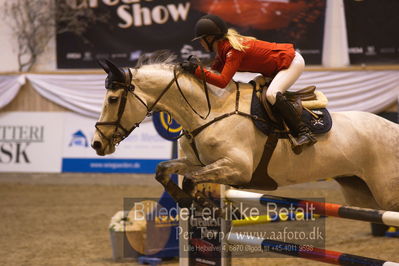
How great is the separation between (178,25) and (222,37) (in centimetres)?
742

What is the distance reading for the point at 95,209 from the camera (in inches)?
303

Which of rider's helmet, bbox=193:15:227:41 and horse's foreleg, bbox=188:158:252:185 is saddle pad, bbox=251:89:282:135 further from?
rider's helmet, bbox=193:15:227:41

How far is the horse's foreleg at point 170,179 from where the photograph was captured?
138 inches

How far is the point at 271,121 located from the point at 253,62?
39cm

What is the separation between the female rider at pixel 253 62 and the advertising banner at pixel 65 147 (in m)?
6.05

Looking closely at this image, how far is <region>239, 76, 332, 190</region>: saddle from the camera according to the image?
354 cm

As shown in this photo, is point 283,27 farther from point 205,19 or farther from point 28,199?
point 205,19

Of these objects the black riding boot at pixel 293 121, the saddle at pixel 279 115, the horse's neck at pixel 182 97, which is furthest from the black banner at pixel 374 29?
the horse's neck at pixel 182 97

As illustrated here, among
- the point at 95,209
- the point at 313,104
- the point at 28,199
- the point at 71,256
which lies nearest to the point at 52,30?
the point at 28,199

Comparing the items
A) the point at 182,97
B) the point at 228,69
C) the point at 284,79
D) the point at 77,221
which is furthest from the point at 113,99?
the point at 77,221

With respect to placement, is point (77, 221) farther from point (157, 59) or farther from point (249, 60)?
point (249, 60)

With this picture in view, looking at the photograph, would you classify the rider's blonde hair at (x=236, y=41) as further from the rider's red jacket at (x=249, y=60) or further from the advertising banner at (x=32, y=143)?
the advertising banner at (x=32, y=143)

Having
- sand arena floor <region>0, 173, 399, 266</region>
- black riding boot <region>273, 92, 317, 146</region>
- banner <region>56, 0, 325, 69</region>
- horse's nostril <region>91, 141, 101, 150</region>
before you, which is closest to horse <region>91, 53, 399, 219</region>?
horse's nostril <region>91, 141, 101, 150</region>

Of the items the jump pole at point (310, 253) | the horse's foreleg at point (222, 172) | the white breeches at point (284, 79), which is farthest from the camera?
the white breeches at point (284, 79)
